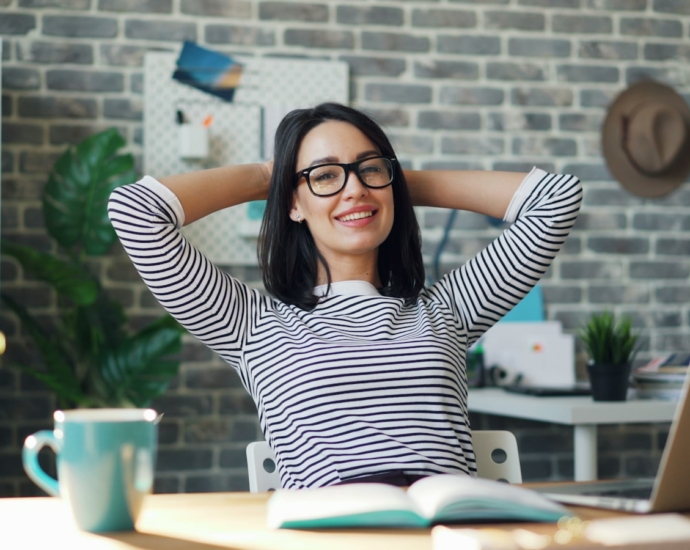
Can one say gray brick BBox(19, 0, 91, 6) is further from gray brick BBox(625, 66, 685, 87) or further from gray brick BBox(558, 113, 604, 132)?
gray brick BBox(625, 66, 685, 87)

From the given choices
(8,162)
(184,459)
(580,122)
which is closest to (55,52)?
(8,162)

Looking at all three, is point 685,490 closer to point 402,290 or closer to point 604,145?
A: point 402,290

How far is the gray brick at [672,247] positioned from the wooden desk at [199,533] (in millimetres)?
2654

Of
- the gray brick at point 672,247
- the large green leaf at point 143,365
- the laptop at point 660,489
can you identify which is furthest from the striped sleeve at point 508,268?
the gray brick at point 672,247

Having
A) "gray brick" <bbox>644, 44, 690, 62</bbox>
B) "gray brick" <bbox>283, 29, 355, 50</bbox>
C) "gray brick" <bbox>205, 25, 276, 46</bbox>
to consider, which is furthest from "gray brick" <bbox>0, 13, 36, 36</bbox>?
"gray brick" <bbox>644, 44, 690, 62</bbox>

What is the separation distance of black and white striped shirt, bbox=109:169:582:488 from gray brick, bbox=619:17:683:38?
1.91 meters

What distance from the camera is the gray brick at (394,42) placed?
3070 mm

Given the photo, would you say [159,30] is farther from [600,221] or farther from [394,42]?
[600,221]

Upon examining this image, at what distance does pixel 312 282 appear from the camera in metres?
1.64

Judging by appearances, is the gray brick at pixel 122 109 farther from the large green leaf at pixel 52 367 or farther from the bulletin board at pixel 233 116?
the large green leaf at pixel 52 367

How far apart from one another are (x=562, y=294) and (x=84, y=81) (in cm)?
184

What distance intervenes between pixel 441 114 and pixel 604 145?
25.2 inches

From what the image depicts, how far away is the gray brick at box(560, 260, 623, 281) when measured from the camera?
3.21 meters

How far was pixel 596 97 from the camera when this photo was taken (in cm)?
325
